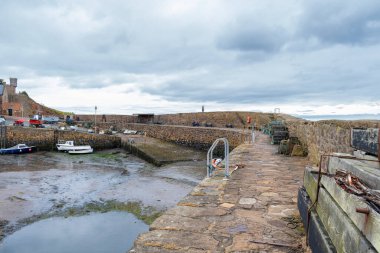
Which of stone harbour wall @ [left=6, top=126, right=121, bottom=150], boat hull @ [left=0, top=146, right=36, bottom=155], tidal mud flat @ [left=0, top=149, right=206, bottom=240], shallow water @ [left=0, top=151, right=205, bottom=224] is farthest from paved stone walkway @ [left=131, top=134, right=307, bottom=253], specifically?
stone harbour wall @ [left=6, top=126, right=121, bottom=150]

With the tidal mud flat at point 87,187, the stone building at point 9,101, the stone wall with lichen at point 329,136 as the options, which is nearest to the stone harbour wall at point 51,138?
the tidal mud flat at point 87,187

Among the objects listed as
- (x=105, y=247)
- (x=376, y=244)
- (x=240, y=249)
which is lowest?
(x=105, y=247)

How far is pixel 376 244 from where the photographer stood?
1.48 m

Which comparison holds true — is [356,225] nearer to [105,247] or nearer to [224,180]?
[224,180]

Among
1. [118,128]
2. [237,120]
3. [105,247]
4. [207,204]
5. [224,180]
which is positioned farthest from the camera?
[118,128]

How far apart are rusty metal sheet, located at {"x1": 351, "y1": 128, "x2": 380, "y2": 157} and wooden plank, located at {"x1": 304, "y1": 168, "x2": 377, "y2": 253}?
2.09 ft

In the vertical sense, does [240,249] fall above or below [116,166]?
above

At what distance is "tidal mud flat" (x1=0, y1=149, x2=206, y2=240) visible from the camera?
36.9 ft

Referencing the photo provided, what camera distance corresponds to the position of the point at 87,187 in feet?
49.8

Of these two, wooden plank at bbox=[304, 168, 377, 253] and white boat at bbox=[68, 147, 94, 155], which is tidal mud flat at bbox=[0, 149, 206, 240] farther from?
wooden plank at bbox=[304, 168, 377, 253]

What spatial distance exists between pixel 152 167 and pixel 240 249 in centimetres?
1773

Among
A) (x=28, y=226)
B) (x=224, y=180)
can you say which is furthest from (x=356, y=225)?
(x=28, y=226)

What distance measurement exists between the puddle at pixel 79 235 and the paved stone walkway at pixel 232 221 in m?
4.49

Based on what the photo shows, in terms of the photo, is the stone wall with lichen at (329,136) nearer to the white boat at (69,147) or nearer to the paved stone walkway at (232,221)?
the paved stone walkway at (232,221)
